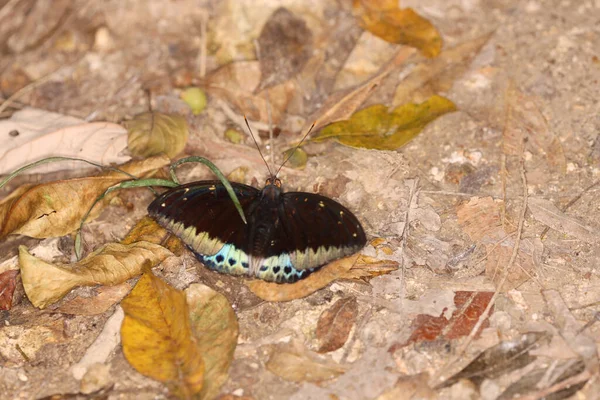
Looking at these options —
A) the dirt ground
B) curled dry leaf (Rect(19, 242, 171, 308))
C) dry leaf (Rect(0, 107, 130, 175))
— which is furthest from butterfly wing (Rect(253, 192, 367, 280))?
dry leaf (Rect(0, 107, 130, 175))

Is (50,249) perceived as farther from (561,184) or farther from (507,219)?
(561,184)

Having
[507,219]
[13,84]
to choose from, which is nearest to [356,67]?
[507,219]

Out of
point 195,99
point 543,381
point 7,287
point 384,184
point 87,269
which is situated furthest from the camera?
point 195,99

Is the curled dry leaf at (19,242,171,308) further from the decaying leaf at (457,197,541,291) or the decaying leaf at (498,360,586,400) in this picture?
the decaying leaf at (498,360,586,400)

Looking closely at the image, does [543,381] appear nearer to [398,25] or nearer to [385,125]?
[385,125]

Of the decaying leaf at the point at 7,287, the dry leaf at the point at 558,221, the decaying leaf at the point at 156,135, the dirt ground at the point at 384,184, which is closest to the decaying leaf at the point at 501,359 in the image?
the dirt ground at the point at 384,184

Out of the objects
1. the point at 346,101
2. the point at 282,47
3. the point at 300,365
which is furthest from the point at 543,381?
the point at 282,47
